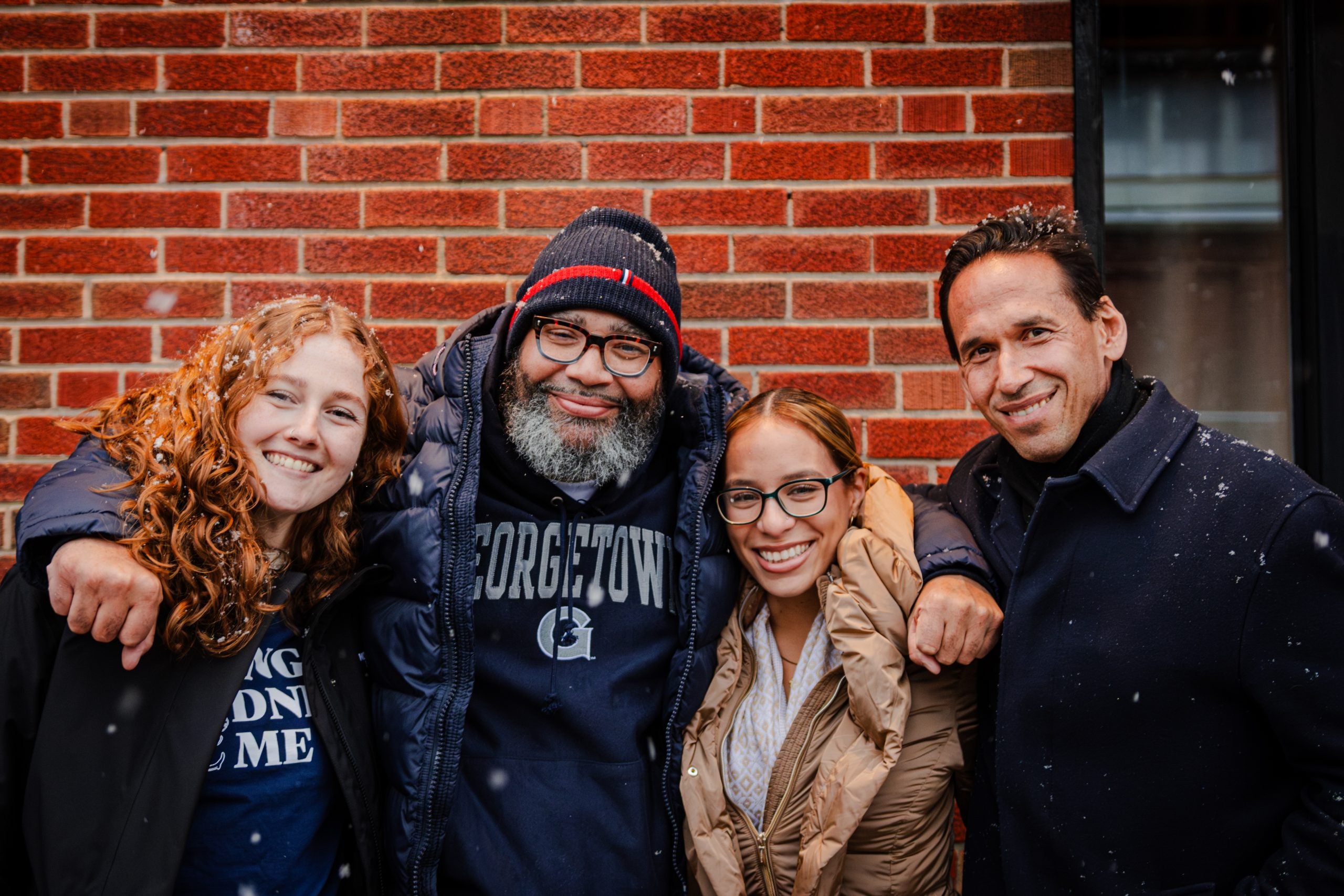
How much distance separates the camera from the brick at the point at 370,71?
2672 millimetres

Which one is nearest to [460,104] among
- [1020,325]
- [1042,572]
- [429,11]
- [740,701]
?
[429,11]

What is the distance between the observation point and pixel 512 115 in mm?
2664

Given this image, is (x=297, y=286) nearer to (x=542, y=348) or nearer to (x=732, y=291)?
(x=542, y=348)

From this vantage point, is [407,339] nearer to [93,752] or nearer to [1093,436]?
[93,752]

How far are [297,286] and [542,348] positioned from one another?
102cm

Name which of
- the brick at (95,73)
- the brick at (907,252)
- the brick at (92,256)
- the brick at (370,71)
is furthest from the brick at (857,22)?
the brick at (92,256)

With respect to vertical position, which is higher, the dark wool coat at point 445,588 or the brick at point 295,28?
the brick at point 295,28

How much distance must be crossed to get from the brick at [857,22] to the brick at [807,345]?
975 millimetres

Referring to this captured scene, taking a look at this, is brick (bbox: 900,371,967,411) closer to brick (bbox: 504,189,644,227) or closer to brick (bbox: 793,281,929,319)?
brick (bbox: 793,281,929,319)

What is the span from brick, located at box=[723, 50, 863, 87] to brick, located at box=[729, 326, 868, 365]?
82 centimetres

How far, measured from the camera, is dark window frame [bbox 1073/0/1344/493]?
110 inches

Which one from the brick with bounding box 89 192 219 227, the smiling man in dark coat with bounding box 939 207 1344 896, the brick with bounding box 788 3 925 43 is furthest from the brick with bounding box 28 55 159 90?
the smiling man in dark coat with bounding box 939 207 1344 896

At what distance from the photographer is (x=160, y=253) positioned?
2.65 m

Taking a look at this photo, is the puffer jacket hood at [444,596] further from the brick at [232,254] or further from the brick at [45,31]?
the brick at [45,31]
